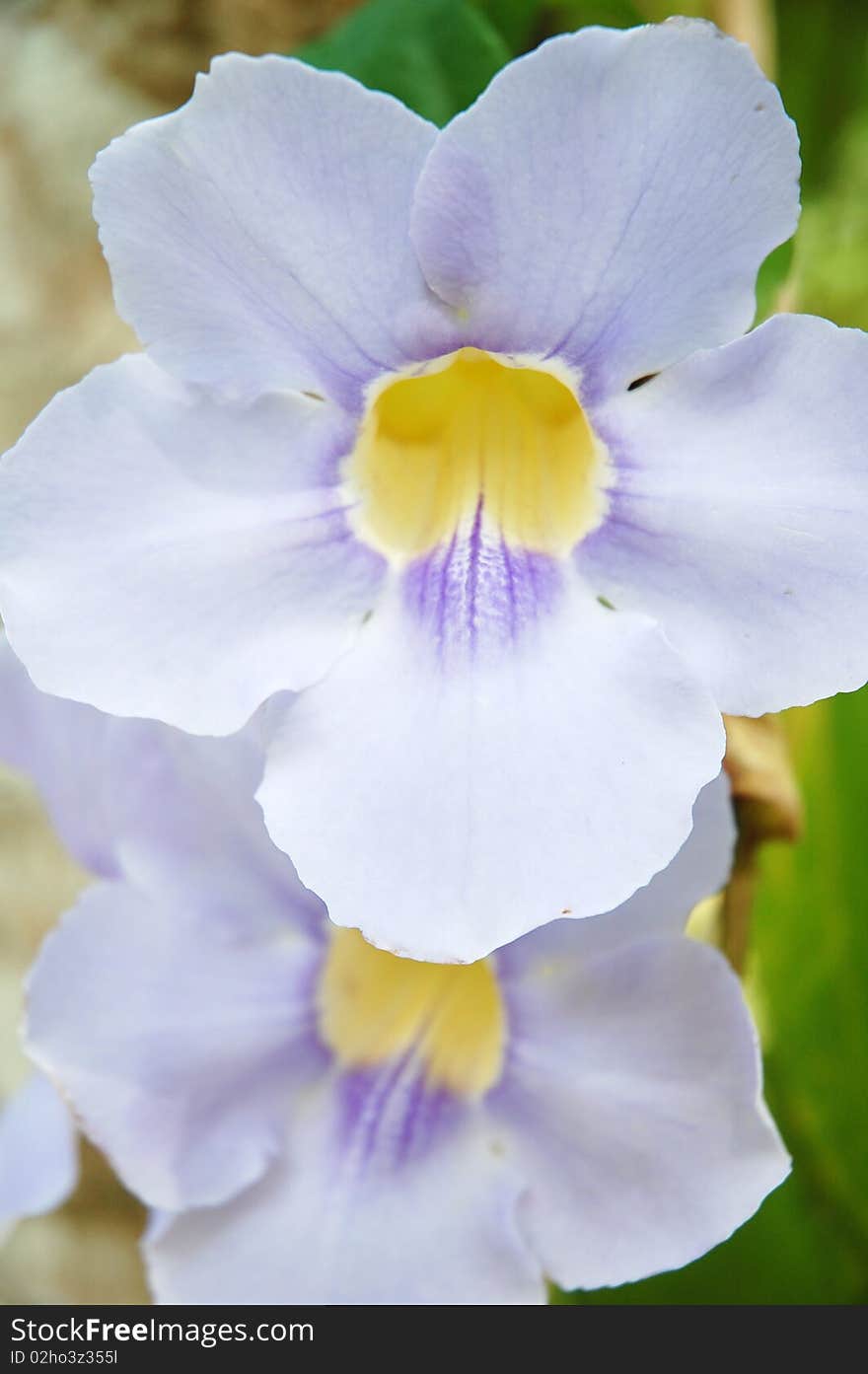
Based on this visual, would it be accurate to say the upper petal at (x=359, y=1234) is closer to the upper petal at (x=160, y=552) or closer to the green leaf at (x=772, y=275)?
the upper petal at (x=160, y=552)

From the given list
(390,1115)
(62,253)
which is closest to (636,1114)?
(390,1115)

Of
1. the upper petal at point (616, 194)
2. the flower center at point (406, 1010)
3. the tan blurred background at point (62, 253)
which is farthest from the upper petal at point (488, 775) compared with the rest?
the tan blurred background at point (62, 253)

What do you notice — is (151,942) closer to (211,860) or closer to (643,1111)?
(211,860)

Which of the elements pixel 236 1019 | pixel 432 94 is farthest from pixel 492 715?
pixel 432 94

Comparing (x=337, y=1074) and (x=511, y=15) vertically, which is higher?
(x=511, y=15)

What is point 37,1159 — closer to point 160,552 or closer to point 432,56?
point 160,552

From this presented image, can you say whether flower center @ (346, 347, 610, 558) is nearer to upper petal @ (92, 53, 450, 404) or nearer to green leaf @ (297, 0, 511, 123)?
upper petal @ (92, 53, 450, 404)
